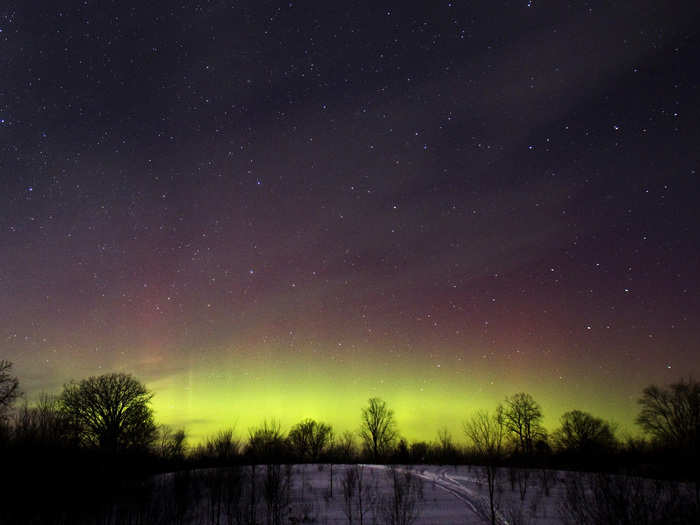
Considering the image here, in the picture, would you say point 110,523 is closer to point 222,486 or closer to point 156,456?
point 222,486

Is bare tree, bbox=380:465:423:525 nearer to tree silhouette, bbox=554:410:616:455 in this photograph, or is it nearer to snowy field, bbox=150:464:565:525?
snowy field, bbox=150:464:565:525

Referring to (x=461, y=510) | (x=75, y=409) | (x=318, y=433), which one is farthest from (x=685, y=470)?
(x=318, y=433)

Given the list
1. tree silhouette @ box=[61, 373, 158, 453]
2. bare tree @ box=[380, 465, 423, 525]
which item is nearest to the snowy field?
bare tree @ box=[380, 465, 423, 525]

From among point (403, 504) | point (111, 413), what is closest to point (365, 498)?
point (403, 504)

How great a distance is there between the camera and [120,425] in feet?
200

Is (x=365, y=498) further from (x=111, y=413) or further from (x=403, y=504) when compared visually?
(x=111, y=413)

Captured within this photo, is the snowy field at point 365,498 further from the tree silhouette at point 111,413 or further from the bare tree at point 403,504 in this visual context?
the tree silhouette at point 111,413

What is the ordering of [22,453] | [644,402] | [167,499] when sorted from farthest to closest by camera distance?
[644,402], [167,499], [22,453]

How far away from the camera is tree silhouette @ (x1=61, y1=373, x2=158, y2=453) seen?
193 ft

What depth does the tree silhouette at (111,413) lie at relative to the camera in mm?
58719

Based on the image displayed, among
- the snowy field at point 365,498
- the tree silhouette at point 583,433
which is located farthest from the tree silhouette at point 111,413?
the tree silhouette at point 583,433

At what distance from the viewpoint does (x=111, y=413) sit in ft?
201

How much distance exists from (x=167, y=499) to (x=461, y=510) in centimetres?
2324

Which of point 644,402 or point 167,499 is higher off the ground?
point 644,402
